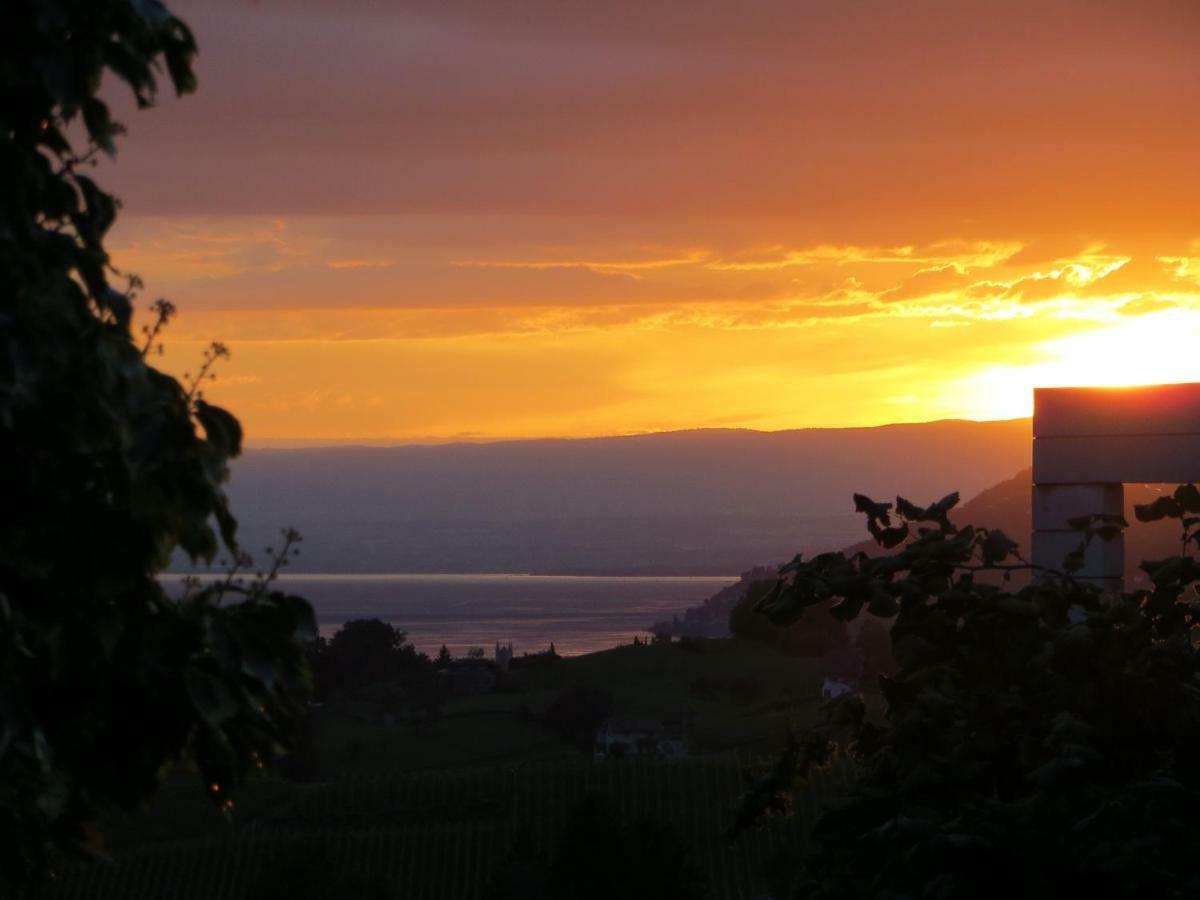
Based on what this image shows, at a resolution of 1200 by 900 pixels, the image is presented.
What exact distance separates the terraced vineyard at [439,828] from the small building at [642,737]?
9.60 metres

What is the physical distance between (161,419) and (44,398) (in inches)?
10.2

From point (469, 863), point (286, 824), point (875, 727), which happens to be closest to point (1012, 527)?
point (469, 863)

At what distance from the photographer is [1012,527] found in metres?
75.2

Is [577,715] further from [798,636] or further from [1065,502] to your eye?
[1065,502]

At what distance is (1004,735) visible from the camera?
6.75 metres

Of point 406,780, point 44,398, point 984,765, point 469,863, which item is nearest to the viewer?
point 44,398

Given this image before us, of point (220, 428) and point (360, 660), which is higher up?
point (220, 428)

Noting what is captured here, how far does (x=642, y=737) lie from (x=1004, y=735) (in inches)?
2999

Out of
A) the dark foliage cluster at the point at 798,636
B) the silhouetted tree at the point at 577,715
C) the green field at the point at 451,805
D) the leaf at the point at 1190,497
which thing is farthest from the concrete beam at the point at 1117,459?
the dark foliage cluster at the point at 798,636

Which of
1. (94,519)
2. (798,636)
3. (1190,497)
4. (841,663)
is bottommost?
(841,663)

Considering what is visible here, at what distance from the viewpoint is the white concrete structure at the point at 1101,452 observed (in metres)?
13.8

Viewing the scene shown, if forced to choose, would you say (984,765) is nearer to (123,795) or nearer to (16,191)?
(123,795)

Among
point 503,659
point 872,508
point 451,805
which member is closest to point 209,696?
point 872,508

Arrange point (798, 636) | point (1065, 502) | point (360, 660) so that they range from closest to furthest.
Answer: point (1065, 502)
point (798, 636)
point (360, 660)
